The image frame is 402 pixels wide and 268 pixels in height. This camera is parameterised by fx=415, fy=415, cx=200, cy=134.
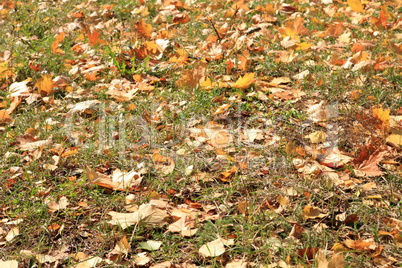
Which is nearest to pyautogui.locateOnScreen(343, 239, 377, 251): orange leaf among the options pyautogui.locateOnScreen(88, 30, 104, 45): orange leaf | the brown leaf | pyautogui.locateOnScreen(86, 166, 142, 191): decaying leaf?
the brown leaf

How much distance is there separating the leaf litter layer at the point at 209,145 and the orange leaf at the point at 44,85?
2cm

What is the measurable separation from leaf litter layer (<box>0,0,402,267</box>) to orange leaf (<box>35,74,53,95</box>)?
2 cm

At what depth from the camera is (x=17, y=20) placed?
15.4 feet

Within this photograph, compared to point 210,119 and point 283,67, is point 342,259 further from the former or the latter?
point 283,67

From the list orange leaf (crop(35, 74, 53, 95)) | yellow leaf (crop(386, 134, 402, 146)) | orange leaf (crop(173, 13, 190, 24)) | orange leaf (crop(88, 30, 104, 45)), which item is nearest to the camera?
yellow leaf (crop(386, 134, 402, 146))

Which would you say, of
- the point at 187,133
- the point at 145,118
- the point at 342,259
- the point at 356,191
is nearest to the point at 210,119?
the point at 187,133

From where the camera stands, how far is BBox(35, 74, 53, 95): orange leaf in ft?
9.63

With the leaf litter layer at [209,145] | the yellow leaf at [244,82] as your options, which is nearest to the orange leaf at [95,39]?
the leaf litter layer at [209,145]

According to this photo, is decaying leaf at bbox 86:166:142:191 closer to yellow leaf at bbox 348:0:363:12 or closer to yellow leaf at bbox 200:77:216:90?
yellow leaf at bbox 200:77:216:90

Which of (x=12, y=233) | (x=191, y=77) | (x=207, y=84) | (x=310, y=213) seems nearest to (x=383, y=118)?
(x=310, y=213)

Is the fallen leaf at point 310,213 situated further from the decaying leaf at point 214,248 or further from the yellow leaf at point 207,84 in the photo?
the yellow leaf at point 207,84

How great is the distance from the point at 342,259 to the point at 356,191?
0.53m

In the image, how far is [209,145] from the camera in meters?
2.32

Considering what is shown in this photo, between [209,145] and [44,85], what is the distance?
137cm
